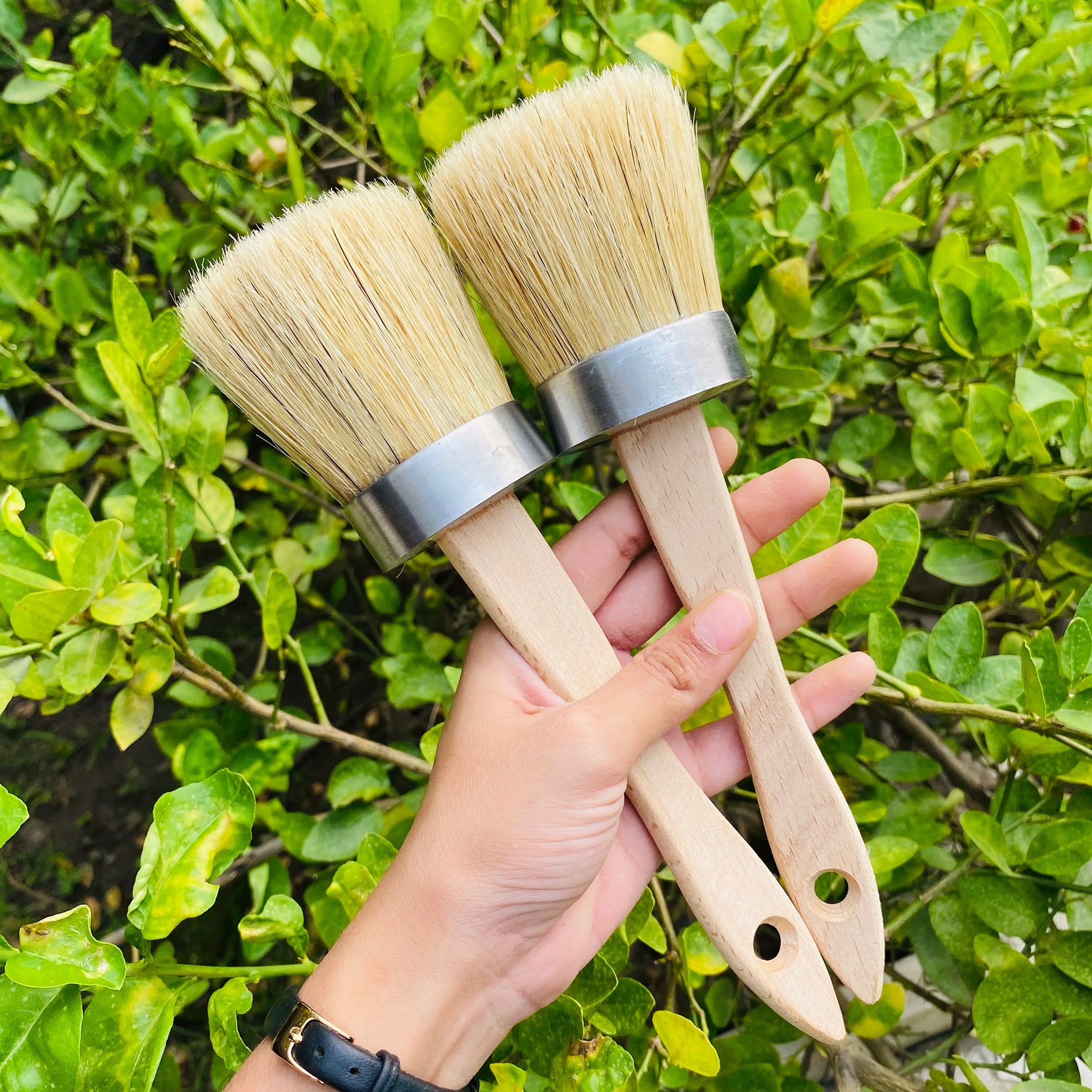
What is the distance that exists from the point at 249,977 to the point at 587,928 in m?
0.31

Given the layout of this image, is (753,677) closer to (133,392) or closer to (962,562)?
(962,562)

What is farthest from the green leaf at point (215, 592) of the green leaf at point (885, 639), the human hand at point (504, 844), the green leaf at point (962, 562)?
the green leaf at point (962, 562)

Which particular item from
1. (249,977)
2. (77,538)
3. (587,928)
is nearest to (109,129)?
(77,538)

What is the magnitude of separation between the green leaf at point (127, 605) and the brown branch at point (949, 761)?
Result: 77cm

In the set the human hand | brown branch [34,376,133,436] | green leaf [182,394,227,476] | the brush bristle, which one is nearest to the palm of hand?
the human hand

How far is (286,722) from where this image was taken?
0.77 metres

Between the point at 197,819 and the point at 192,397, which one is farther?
the point at 192,397

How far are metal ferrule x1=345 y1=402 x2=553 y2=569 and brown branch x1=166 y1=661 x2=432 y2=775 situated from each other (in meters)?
0.21

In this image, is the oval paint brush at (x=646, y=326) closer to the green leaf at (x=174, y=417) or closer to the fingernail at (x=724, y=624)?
the fingernail at (x=724, y=624)

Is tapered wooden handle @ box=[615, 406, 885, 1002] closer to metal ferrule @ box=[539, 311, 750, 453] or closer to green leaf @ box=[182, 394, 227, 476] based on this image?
metal ferrule @ box=[539, 311, 750, 453]

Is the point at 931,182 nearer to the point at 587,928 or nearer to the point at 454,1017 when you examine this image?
the point at 587,928

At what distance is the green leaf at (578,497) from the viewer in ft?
2.64

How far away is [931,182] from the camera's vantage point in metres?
0.94

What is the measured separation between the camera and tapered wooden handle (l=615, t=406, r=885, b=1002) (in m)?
0.69
